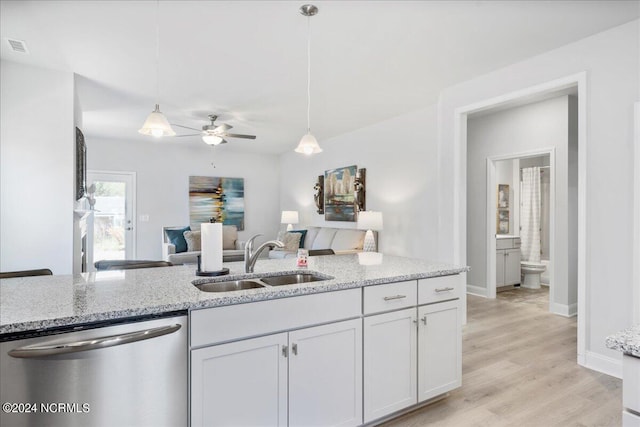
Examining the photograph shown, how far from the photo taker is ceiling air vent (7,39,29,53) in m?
2.87

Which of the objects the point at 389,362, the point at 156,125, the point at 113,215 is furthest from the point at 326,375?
the point at 113,215

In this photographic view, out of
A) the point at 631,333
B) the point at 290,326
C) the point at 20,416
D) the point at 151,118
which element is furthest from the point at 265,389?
the point at 151,118

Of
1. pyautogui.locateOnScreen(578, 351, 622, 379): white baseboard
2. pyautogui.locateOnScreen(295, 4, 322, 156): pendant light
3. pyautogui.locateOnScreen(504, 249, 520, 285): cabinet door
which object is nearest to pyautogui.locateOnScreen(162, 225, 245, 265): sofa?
pyautogui.locateOnScreen(295, 4, 322, 156): pendant light

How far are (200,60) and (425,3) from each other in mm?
1989

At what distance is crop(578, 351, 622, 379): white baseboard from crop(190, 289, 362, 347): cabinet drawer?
2.21 meters

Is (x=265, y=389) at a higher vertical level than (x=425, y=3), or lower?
lower

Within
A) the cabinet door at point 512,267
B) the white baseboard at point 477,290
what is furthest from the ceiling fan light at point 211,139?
the cabinet door at point 512,267

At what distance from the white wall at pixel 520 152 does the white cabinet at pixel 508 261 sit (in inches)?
21.8

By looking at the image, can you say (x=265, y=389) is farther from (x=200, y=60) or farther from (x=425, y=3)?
(x=200, y=60)

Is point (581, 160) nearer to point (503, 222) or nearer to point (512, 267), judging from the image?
point (512, 267)

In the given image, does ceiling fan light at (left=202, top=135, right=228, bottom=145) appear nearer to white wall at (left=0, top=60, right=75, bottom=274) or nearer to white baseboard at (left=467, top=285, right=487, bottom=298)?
white wall at (left=0, top=60, right=75, bottom=274)

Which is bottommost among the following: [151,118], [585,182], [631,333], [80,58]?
[631,333]

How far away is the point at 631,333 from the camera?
3.26 feet

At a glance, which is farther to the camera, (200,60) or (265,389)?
(200,60)
